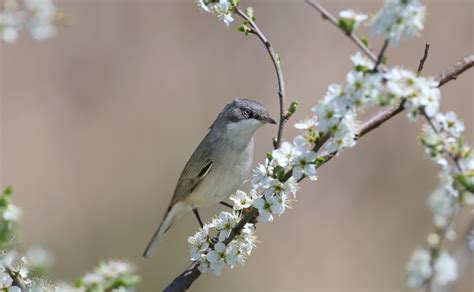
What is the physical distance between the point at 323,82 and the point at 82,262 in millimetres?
4665

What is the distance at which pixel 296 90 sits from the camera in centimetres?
1076

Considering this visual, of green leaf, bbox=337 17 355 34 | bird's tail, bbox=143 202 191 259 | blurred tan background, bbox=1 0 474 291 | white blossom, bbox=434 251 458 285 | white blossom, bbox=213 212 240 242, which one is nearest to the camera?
white blossom, bbox=434 251 458 285

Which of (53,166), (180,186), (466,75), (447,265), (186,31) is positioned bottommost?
(447,265)

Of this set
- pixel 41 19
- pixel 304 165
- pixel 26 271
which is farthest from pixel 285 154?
pixel 41 19

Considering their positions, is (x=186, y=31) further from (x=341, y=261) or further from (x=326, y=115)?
(x=326, y=115)

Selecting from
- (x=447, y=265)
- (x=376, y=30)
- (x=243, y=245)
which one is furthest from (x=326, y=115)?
(x=243, y=245)

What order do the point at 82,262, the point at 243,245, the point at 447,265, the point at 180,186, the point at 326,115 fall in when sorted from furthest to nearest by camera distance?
the point at 82,262 < the point at 180,186 < the point at 243,245 < the point at 326,115 < the point at 447,265

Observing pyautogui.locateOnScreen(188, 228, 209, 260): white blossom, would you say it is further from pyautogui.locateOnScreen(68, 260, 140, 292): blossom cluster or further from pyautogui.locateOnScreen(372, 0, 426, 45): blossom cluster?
pyautogui.locateOnScreen(372, 0, 426, 45): blossom cluster

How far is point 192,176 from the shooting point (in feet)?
18.3

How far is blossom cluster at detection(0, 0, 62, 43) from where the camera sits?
2.79 meters

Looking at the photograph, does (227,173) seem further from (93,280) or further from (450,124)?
(93,280)

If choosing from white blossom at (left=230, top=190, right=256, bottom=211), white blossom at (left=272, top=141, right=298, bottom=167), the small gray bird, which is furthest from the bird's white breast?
white blossom at (left=272, top=141, right=298, bottom=167)

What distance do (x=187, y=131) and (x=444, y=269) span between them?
28.4ft

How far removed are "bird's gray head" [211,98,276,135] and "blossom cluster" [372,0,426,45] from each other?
3009mm
